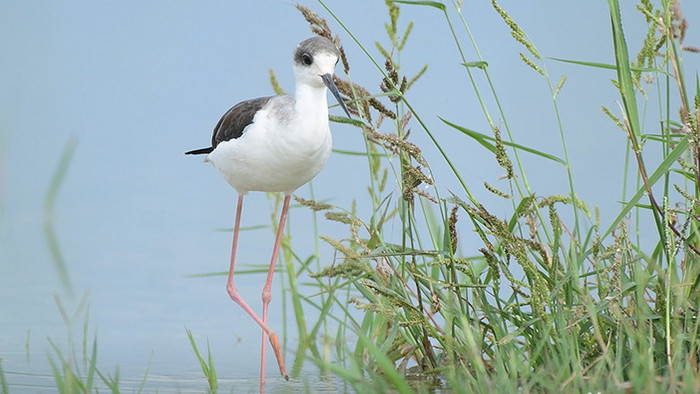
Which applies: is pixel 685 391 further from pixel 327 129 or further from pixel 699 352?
pixel 327 129

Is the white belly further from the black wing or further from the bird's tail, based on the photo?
the bird's tail

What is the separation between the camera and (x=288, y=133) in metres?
3.85

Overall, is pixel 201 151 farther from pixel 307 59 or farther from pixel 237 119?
pixel 307 59

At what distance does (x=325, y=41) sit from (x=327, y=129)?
1.27 feet

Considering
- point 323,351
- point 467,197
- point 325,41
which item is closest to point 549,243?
point 467,197

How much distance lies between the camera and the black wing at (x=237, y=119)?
4.12 meters

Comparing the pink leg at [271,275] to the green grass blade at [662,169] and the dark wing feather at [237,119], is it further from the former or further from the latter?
the green grass blade at [662,169]

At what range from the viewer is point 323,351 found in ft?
14.9

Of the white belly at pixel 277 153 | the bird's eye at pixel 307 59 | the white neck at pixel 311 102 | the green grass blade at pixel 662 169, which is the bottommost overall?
the green grass blade at pixel 662 169

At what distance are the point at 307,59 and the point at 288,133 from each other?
35cm

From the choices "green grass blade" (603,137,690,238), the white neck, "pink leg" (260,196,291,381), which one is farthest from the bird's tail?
"green grass blade" (603,137,690,238)

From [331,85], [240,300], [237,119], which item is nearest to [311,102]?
[331,85]

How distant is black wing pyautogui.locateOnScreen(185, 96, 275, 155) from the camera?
4121 mm

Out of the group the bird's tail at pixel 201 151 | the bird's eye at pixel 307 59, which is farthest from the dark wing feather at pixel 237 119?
the bird's eye at pixel 307 59
